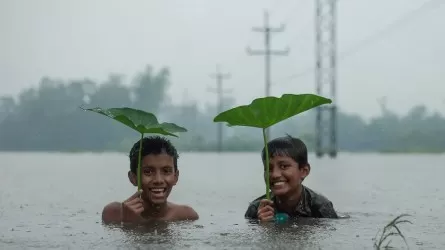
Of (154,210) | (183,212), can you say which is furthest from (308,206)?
(154,210)

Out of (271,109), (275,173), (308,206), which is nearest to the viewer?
(271,109)

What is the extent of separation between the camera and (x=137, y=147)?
5.87 meters

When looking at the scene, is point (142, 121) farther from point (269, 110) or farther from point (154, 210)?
point (269, 110)

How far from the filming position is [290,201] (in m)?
6.17

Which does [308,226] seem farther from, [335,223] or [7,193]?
[7,193]

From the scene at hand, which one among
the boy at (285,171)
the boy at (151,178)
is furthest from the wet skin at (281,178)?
the boy at (151,178)

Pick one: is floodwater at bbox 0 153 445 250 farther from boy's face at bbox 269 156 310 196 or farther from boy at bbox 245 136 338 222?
boy's face at bbox 269 156 310 196

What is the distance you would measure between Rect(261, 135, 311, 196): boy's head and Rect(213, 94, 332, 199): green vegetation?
0.13 m

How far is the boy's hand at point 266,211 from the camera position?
573 centimetres

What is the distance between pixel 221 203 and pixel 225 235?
12.1 ft

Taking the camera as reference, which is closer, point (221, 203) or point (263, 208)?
point (263, 208)

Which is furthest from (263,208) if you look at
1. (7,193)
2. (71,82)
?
(71,82)

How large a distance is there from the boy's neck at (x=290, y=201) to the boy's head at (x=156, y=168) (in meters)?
0.93

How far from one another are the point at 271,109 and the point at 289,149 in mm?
437
